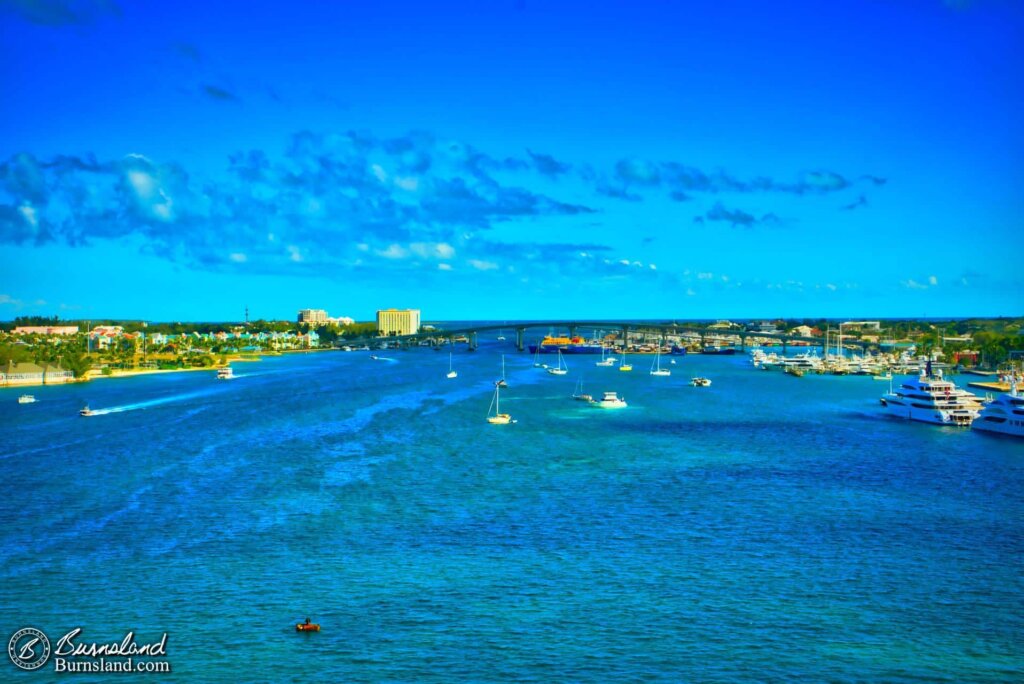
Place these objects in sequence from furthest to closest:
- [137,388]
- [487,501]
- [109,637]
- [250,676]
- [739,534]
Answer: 1. [137,388]
2. [487,501]
3. [739,534]
4. [109,637]
5. [250,676]

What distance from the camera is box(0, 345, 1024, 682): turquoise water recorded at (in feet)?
47.3

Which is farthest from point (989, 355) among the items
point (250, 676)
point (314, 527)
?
point (250, 676)

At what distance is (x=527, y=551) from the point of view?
19.8 m

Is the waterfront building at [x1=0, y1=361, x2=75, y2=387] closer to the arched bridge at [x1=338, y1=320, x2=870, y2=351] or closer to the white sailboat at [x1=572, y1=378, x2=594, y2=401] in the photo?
the white sailboat at [x1=572, y1=378, x2=594, y2=401]

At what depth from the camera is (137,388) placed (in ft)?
219

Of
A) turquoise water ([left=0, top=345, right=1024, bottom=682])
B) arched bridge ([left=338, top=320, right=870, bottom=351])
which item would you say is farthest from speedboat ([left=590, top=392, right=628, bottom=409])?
arched bridge ([left=338, top=320, right=870, bottom=351])

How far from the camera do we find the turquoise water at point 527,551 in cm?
1441

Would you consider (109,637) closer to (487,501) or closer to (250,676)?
(250,676)

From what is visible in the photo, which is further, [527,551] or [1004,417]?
[1004,417]

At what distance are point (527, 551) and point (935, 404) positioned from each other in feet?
111

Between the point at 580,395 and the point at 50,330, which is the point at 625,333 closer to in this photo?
the point at 580,395

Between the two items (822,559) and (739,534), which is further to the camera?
(739,534)

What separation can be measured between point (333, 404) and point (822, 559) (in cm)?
3960

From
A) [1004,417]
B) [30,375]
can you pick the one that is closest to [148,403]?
[30,375]
